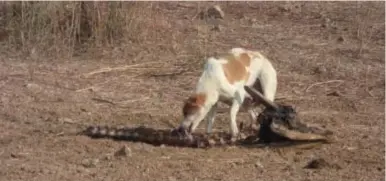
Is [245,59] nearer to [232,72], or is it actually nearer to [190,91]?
[232,72]

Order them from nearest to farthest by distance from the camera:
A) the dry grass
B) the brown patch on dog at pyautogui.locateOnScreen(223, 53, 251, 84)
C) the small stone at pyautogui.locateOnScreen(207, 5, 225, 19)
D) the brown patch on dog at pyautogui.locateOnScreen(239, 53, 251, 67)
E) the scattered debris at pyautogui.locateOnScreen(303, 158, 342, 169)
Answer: the scattered debris at pyautogui.locateOnScreen(303, 158, 342, 169)
the brown patch on dog at pyautogui.locateOnScreen(223, 53, 251, 84)
the brown patch on dog at pyautogui.locateOnScreen(239, 53, 251, 67)
the dry grass
the small stone at pyautogui.locateOnScreen(207, 5, 225, 19)

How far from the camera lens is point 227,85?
317 inches

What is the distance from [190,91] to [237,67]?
2.13 m

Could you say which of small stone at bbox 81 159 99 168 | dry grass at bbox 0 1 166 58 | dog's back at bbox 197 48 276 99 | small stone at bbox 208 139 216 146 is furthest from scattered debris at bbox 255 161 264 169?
dry grass at bbox 0 1 166 58

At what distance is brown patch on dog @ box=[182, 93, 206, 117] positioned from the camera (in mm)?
7750

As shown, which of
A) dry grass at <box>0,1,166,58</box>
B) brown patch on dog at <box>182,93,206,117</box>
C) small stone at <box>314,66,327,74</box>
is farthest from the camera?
dry grass at <box>0,1,166,58</box>

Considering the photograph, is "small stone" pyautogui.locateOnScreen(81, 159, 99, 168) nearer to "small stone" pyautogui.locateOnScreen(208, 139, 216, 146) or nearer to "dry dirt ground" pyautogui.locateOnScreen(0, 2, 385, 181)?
"dry dirt ground" pyautogui.locateOnScreen(0, 2, 385, 181)

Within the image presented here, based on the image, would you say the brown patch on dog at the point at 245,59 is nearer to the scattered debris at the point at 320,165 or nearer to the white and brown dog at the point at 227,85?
the white and brown dog at the point at 227,85

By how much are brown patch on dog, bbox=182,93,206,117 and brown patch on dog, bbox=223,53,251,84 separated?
0.37 metres

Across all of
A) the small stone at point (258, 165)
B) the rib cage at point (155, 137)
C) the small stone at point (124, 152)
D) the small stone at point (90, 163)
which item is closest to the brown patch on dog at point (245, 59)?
the rib cage at point (155, 137)

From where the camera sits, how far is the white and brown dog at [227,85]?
782 centimetres

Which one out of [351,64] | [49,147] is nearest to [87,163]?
[49,147]

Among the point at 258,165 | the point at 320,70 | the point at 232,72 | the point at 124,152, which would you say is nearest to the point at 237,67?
the point at 232,72

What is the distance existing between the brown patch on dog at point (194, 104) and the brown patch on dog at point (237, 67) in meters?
0.37
